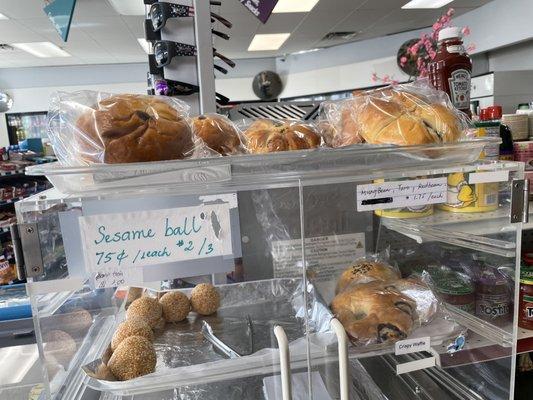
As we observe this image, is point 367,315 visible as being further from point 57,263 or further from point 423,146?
point 57,263

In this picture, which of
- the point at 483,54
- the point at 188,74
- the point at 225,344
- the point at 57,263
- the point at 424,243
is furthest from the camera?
the point at 483,54

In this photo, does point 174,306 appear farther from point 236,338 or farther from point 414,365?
point 414,365

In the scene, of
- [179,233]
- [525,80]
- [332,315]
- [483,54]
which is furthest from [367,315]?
[483,54]

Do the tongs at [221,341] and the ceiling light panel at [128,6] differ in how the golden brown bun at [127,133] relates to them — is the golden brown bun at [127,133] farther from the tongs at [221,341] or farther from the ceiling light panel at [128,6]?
the ceiling light panel at [128,6]

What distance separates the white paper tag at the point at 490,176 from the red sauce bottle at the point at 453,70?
11.0 inches

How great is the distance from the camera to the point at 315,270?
72cm

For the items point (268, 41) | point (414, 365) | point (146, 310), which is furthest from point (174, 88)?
point (268, 41)

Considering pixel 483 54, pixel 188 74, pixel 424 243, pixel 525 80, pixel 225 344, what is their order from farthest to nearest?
1. pixel 483 54
2. pixel 525 80
3. pixel 188 74
4. pixel 424 243
5. pixel 225 344

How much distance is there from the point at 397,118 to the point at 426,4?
574 cm

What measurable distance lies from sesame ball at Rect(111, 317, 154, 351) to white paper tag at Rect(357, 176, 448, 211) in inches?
15.4

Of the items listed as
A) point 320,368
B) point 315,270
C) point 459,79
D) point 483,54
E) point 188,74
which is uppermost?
point 483,54

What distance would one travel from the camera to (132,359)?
582 millimetres

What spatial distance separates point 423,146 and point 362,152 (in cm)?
10

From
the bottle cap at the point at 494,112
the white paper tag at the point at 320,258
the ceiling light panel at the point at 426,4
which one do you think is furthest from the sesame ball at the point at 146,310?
the ceiling light panel at the point at 426,4
